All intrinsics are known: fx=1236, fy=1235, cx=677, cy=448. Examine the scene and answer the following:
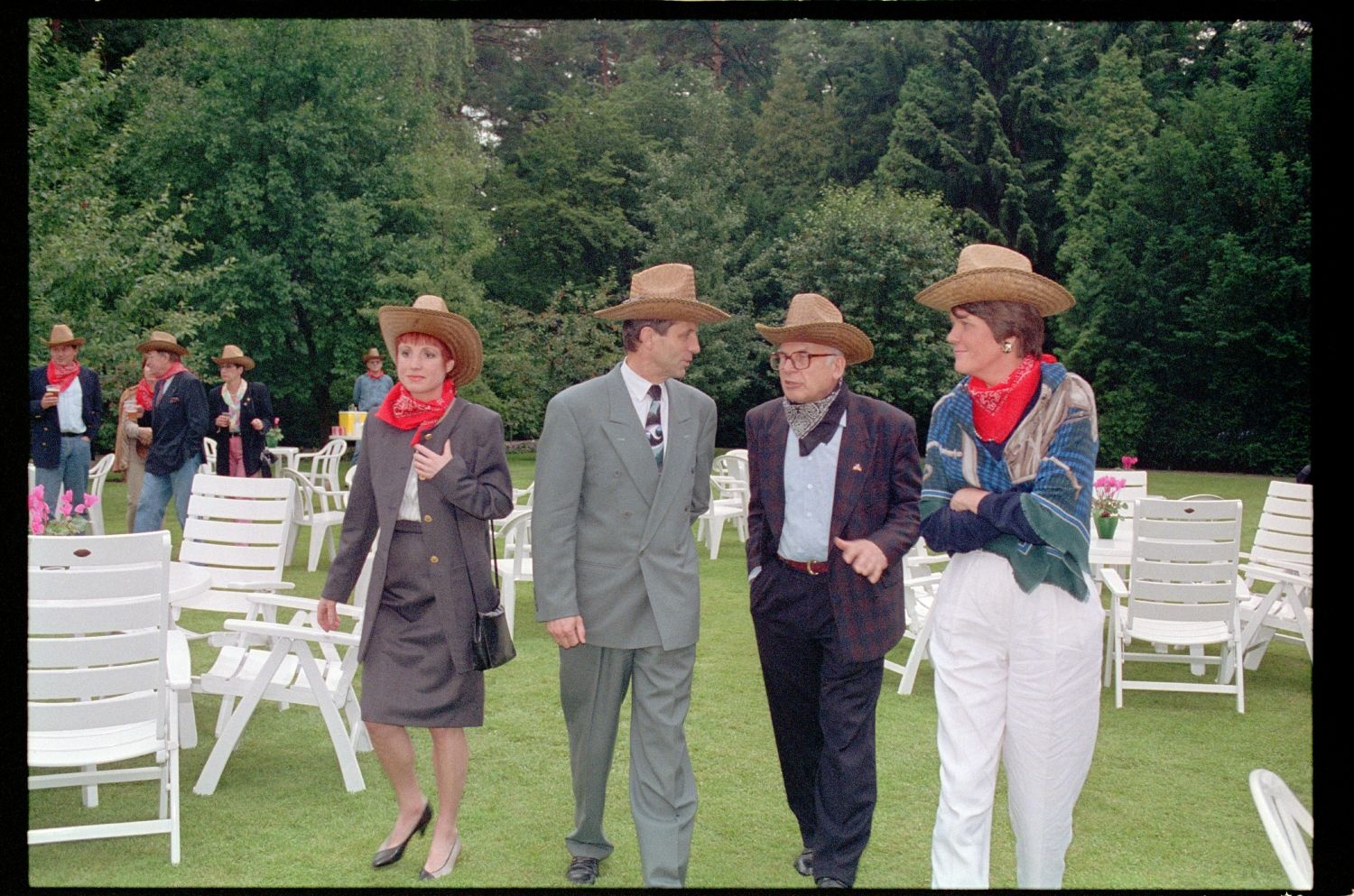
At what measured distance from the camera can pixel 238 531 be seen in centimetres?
649

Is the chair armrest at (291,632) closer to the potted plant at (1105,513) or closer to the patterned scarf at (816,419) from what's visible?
the patterned scarf at (816,419)

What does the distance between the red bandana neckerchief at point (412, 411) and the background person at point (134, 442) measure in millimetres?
6553

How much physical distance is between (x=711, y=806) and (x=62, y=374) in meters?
7.89

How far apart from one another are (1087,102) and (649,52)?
14.7 metres

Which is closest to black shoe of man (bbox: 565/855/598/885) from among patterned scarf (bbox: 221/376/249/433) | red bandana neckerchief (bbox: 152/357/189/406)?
red bandana neckerchief (bbox: 152/357/189/406)

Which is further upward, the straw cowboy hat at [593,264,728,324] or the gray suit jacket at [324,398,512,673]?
the straw cowboy hat at [593,264,728,324]

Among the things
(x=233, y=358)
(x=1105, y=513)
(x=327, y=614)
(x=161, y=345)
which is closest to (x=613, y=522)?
(x=327, y=614)

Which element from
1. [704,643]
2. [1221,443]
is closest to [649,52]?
[1221,443]

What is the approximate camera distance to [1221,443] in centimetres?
2702

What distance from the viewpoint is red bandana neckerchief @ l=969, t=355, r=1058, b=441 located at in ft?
11.5

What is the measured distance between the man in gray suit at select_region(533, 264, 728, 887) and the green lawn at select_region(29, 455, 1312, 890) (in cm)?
42

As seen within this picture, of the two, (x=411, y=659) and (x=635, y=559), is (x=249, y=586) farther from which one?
(x=635, y=559)

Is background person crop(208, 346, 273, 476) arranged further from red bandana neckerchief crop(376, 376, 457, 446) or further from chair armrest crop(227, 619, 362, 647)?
red bandana neckerchief crop(376, 376, 457, 446)

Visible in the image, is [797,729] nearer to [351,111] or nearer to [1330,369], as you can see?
[1330,369]
